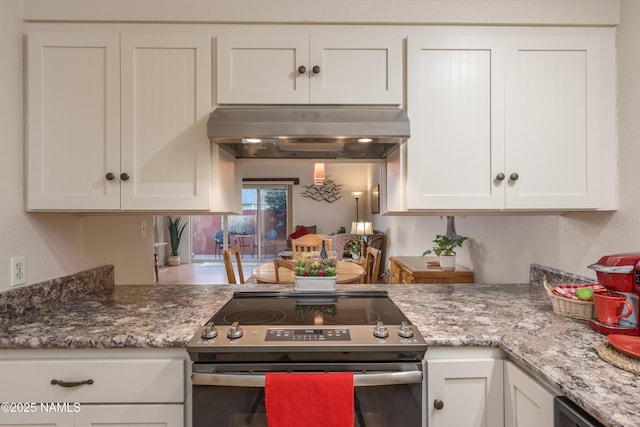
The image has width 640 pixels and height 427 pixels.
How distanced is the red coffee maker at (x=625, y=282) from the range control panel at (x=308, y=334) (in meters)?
0.91

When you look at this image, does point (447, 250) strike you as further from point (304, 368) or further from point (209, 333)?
point (209, 333)

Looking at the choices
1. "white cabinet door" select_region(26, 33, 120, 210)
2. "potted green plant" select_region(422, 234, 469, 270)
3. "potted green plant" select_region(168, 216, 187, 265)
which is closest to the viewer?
"white cabinet door" select_region(26, 33, 120, 210)

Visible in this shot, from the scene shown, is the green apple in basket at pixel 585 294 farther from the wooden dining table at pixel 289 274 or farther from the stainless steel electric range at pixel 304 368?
the wooden dining table at pixel 289 274

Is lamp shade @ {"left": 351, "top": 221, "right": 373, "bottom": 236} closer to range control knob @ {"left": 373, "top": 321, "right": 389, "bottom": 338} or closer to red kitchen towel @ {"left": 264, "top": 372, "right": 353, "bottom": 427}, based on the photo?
range control knob @ {"left": 373, "top": 321, "right": 389, "bottom": 338}

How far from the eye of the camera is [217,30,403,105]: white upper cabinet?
1462 mm

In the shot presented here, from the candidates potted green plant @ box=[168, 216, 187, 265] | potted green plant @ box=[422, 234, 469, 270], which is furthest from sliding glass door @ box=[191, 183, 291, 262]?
potted green plant @ box=[422, 234, 469, 270]

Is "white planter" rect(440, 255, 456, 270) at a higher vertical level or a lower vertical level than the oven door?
higher

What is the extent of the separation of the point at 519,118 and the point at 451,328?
37.6 inches

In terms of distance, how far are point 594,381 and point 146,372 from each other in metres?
1.31

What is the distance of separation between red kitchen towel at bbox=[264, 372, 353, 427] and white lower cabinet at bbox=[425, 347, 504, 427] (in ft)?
1.01

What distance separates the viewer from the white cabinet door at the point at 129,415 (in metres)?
1.12

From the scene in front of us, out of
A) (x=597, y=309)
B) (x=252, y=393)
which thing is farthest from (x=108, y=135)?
(x=597, y=309)

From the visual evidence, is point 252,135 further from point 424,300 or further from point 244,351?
point 424,300

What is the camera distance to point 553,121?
58.1 inches
